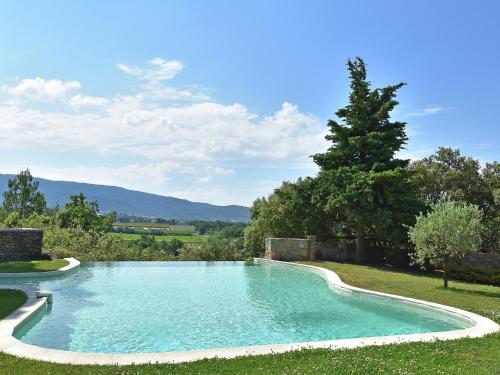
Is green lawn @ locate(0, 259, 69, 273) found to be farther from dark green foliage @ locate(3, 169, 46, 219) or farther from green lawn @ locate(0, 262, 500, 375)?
dark green foliage @ locate(3, 169, 46, 219)

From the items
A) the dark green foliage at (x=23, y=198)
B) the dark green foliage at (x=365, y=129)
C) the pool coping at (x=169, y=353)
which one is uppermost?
the dark green foliage at (x=365, y=129)

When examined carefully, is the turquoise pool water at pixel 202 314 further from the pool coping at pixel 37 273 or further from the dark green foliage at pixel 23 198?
the dark green foliage at pixel 23 198

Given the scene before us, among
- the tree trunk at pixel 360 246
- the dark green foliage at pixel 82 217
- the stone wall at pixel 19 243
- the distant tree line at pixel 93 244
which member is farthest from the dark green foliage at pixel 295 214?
the stone wall at pixel 19 243

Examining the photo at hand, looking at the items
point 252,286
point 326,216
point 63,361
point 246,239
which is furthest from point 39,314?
point 246,239

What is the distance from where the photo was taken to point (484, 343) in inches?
377

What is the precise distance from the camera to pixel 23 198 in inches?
2024

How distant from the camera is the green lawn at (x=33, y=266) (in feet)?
63.1

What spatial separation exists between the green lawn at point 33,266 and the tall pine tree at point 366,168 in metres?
15.8

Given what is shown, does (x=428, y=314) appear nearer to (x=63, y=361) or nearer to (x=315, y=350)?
(x=315, y=350)

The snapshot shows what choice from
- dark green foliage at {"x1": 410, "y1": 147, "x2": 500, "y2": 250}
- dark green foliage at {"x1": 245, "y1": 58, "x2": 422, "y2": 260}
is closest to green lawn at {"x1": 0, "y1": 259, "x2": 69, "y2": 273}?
dark green foliage at {"x1": 245, "y1": 58, "x2": 422, "y2": 260}

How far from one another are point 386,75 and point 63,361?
26.4 meters

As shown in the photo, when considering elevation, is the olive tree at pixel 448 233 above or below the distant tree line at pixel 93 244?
above

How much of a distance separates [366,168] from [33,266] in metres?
19.8

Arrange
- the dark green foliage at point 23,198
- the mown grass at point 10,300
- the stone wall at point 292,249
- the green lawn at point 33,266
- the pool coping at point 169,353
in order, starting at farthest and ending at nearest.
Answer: the dark green foliage at point 23,198 → the stone wall at point 292,249 → the green lawn at point 33,266 → the mown grass at point 10,300 → the pool coping at point 169,353
